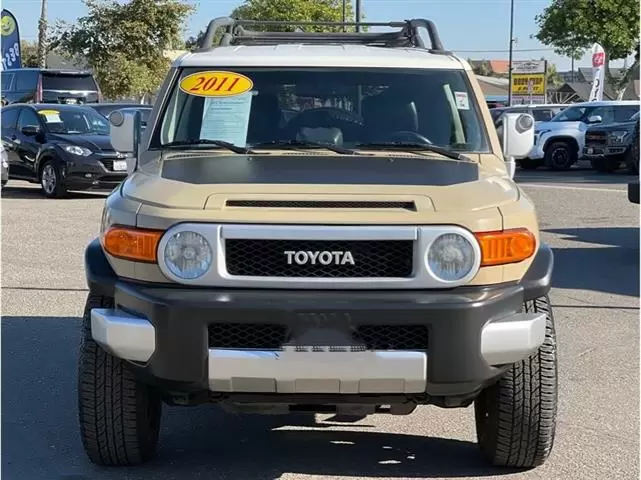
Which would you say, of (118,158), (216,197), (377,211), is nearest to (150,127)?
(216,197)

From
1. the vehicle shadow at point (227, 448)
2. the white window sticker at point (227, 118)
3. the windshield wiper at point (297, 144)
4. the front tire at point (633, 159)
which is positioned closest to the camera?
the vehicle shadow at point (227, 448)

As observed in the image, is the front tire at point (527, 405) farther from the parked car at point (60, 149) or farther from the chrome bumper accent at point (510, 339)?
the parked car at point (60, 149)

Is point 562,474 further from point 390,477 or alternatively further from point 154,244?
point 154,244

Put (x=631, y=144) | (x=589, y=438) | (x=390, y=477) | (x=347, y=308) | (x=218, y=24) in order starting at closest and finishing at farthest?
1. (x=347, y=308)
2. (x=390, y=477)
3. (x=589, y=438)
4. (x=218, y=24)
5. (x=631, y=144)

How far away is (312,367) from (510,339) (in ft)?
2.52

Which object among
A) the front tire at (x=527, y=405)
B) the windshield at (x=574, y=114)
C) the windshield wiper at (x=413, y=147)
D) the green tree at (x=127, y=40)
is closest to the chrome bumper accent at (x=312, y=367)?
the front tire at (x=527, y=405)

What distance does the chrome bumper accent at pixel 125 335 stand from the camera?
379 centimetres

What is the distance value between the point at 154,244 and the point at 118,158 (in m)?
12.7

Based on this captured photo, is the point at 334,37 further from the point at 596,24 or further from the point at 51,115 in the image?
the point at 596,24

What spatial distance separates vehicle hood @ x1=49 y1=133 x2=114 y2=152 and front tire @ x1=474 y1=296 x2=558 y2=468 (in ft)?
41.9

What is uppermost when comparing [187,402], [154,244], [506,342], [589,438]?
[154,244]

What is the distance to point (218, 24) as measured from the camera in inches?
246

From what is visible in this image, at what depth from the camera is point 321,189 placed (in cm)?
393

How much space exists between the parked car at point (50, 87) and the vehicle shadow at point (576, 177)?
1277cm
